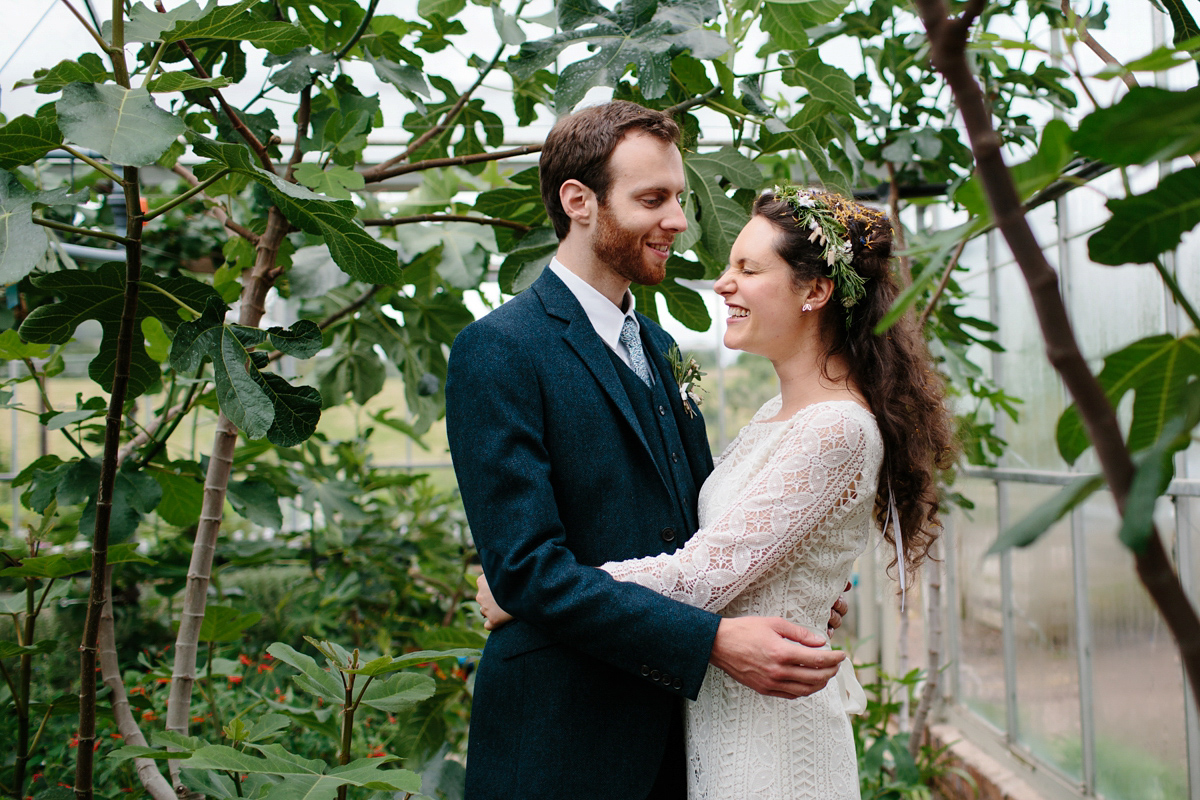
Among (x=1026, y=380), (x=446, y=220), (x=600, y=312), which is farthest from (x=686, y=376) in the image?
(x=1026, y=380)

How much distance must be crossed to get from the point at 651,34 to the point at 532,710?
3.75 ft

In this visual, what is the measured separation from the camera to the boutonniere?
1682mm

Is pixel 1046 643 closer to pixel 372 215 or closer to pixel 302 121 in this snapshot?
pixel 372 215

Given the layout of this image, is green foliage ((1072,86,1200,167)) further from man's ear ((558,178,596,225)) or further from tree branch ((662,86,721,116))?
tree branch ((662,86,721,116))

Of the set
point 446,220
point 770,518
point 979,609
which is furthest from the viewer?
point 979,609

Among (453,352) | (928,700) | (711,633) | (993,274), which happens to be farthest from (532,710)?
(993,274)

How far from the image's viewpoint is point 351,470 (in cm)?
455

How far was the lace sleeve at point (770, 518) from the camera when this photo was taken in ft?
4.27

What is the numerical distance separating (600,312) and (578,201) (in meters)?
0.22

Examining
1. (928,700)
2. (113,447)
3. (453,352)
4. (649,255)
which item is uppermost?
(649,255)

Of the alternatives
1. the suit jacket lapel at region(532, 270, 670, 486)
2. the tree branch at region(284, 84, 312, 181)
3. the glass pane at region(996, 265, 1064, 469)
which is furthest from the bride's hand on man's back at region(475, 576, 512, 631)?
the glass pane at region(996, 265, 1064, 469)

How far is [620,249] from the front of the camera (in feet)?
5.11

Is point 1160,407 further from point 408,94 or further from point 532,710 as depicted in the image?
point 408,94

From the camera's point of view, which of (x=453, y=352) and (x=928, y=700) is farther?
(x=928, y=700)
